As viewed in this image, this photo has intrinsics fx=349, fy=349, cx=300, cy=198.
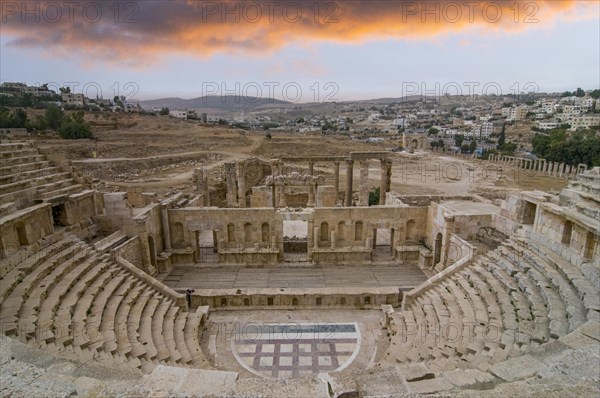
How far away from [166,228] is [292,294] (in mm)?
8020

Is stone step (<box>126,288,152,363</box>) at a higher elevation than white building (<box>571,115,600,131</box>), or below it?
below

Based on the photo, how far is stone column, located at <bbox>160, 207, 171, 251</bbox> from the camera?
59.3 feet

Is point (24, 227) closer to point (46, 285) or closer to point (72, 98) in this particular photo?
point (46, 285)

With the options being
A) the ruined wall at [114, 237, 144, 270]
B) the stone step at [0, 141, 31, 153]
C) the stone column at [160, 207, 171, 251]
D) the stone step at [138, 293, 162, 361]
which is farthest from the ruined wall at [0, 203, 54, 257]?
the stone column at [160, 207, 171, 251]

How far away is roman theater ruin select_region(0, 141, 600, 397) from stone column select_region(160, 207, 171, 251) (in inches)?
2.3

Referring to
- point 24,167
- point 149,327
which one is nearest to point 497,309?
point 149,327

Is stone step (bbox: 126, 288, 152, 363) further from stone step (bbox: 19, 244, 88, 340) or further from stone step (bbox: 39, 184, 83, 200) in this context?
stone step (bbox: 39, 184, 83, 200)

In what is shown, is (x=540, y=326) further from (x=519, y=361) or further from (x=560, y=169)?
(x=560, y=169)

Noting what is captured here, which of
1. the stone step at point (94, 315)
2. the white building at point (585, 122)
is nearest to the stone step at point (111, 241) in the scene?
the stone step at point (94, 315)

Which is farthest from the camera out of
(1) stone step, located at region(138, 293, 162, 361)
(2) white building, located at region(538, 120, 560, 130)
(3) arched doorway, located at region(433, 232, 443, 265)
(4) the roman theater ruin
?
(2) white building, located at region(538, 120, 560, 130)

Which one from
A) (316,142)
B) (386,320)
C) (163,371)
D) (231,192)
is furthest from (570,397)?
(316,142)

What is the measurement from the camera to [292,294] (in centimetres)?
1454

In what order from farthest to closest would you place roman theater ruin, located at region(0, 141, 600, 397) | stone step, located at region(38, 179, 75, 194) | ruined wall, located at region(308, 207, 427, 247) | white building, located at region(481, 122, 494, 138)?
white building, located at region(481, 122, 494, 138)
ruined wall, located at region(308, 207, 427, 247)
stone step, located at region(38, 179, 75, 194)
roman theater ruin, located at region(0, 141, 600, 397)

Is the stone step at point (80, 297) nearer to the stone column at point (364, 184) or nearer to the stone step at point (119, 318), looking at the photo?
the stone step at point (119, 318)
